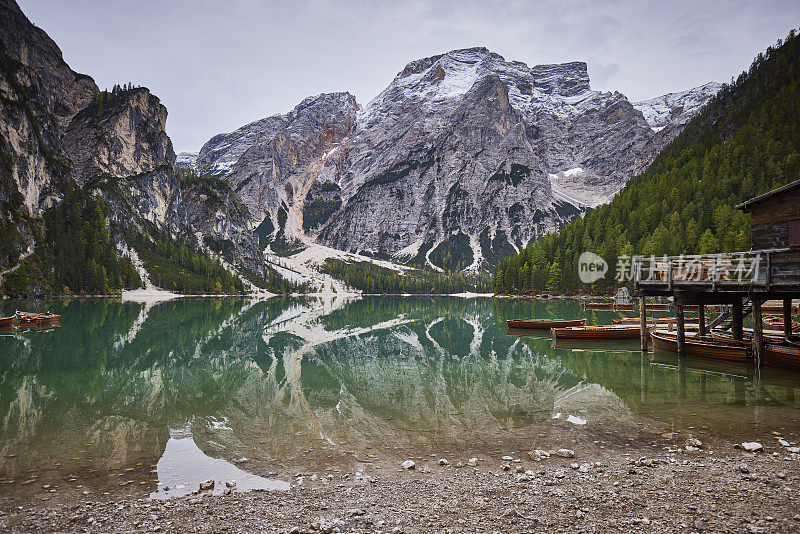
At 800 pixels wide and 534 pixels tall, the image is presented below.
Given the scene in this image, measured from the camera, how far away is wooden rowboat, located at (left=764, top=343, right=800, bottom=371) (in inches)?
950

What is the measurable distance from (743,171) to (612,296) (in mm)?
45199

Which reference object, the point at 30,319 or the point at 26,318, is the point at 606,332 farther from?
the point at 26,318

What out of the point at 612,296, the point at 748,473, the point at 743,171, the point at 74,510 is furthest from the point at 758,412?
the point at 743,171

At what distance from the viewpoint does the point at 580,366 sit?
95.6ft

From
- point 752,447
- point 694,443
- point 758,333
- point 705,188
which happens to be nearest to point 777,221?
point 758,333

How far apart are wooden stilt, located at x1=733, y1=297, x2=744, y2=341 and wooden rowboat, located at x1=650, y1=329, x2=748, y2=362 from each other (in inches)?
74.8

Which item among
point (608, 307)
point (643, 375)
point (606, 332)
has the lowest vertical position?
point (608, 307)

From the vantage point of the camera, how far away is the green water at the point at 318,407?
12.9 meters

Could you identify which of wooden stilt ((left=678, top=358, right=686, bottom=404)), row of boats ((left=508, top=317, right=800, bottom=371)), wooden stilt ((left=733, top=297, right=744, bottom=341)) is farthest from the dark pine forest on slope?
wooden stilt ((left=678, top=358, right=686, bottom=404))

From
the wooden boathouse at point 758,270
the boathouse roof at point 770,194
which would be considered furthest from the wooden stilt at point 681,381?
the boathouse roof at point 770,194

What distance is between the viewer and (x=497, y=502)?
375 inches

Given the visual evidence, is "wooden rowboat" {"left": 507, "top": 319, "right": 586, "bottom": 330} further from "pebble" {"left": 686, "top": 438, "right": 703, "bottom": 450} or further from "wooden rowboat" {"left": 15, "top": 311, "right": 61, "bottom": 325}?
"wooden rowboat" {"left": 15, "top": 311, "right": 61, "bottom": 325}

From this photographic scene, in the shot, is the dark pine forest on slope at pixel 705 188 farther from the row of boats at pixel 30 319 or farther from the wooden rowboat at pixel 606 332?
the row of boats at pixel 30 319

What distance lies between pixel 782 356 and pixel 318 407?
2675 cm
